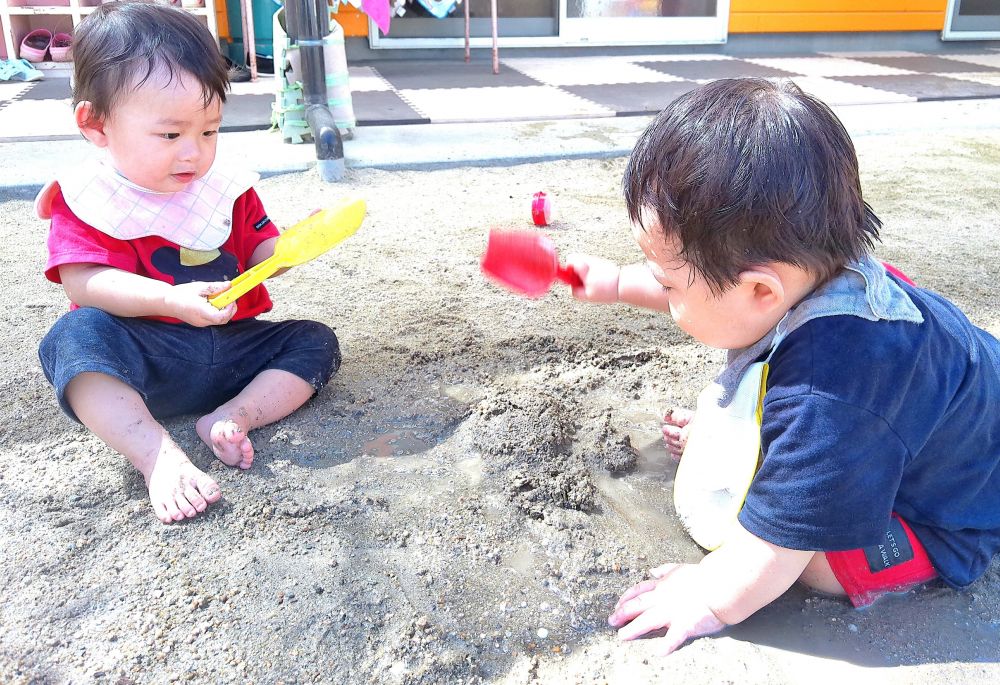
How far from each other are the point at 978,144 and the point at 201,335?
289 centimetres

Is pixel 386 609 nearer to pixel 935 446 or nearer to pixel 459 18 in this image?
pixel 935 446

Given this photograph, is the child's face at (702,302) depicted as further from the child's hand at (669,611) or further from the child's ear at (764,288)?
the child's hand at (669,611)

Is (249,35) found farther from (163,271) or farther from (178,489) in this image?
(178,489)

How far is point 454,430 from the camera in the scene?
1.30 meters

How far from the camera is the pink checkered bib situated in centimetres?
128

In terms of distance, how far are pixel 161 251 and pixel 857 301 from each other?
1.01 meters

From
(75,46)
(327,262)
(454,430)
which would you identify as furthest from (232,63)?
(454,430)

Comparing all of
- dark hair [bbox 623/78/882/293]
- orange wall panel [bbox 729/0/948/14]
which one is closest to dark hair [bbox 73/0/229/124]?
dark hair [bbox 623/78/882/293]

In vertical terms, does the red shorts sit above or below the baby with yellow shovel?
below

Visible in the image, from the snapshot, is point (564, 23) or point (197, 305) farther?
point (564, 23)

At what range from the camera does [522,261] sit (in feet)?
3.67

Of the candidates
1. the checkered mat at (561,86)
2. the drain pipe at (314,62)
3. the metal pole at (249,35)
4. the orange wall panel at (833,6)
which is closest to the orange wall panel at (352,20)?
the checkered mat at (561,86)

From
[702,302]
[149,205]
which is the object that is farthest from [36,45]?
[702,302]

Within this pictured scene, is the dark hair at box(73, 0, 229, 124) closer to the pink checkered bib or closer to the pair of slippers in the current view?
the pink checkered bib
